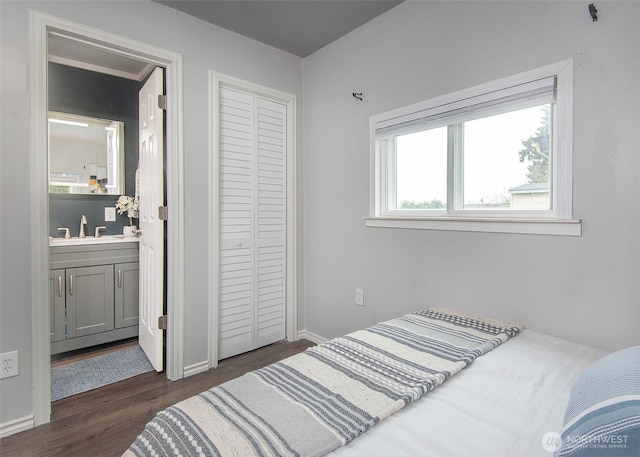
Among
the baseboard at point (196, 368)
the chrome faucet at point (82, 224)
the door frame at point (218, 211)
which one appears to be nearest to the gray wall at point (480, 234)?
the door frame at point (218, 211)

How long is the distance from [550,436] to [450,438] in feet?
0.77

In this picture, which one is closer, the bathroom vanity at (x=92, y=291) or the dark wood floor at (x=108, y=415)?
the dark wood floor at (x=108, y=415)

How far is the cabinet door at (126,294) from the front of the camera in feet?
9.53

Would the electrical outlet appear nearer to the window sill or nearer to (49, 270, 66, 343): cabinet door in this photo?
(49, 270, 66, 343): cabinet door

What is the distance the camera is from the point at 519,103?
159 centimetres

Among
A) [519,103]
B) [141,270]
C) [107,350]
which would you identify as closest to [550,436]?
[519,103]

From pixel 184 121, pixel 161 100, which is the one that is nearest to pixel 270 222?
pixel 184 121

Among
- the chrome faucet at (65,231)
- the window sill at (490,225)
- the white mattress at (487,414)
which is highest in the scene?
the window sill at (490,225)

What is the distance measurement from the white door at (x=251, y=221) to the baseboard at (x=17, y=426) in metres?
1.10

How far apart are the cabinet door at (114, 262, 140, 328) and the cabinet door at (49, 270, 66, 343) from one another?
38 centimetres

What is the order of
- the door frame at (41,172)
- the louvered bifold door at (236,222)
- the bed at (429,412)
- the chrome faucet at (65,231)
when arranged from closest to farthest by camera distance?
the bed at (429,412) → the door frame at (41,172) → the louvered bifold door at (236,222) → the chrome faucet at (65,231)

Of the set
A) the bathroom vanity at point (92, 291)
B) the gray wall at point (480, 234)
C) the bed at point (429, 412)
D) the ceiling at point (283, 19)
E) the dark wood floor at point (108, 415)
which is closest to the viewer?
the bed at point (429, 412)

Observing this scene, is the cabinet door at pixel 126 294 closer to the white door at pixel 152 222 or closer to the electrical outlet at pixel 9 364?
the white door at pixel 152 222

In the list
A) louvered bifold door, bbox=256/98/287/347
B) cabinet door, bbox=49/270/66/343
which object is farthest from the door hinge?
cabinet door, bbox=49/270/66/343
